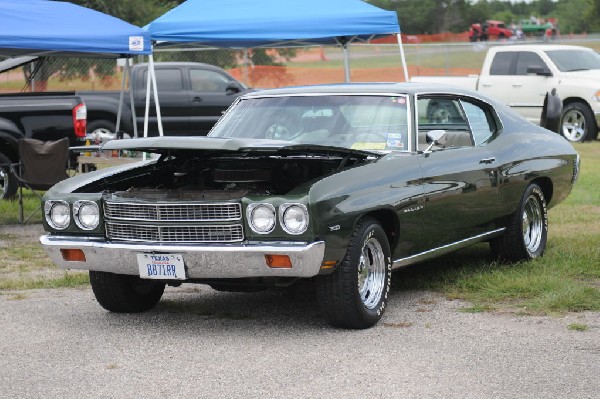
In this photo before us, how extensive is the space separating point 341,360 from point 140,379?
1.06m

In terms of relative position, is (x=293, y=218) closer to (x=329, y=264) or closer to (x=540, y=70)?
(x=329, y=264)

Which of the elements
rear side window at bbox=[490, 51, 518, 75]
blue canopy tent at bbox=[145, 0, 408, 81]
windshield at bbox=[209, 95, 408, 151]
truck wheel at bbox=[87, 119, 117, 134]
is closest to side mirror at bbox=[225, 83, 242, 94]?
truck wheel at bbox=[87, 119, 117, 134]

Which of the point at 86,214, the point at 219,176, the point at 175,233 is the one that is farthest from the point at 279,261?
the point at 86,214

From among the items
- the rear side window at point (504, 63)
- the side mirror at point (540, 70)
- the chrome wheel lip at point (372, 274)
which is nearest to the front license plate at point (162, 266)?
the chrome wheel lip at point (372, 274)

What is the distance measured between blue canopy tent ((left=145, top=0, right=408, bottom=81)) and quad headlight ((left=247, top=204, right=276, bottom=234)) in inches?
301

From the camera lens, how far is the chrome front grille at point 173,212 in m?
6.38

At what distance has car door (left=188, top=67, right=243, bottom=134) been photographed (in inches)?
837

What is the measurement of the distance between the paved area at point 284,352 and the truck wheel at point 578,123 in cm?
1421

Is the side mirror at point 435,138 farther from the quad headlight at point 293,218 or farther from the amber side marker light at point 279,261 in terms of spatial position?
the amber side marker light at point 279,261

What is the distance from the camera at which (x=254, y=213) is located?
631cm

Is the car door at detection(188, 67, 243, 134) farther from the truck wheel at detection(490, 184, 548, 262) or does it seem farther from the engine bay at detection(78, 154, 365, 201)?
the engine bay at detection(78, 154, 365, 201)

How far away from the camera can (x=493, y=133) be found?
865cm

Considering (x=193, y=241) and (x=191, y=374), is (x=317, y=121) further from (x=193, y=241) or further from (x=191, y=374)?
(x=191, y=374)

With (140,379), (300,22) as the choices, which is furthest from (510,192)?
(300,22)
